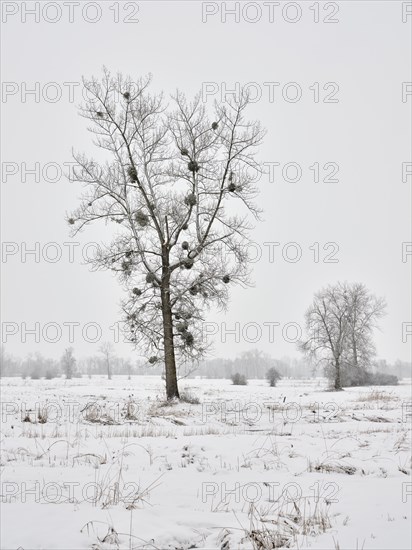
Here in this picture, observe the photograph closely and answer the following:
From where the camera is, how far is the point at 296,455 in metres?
5.36

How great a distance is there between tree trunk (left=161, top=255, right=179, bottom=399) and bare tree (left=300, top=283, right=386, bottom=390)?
2145 cm

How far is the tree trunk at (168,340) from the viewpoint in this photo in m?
13.6

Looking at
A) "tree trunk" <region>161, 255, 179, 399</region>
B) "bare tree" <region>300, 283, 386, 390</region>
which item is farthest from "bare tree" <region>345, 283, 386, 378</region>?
"tree trunk" <region>161, 255, 179, 399</region>

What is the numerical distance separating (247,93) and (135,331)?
9.16m

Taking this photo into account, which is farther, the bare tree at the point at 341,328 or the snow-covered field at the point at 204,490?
the bare tree at the point at 341,328

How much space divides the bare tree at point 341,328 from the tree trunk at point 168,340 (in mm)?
21454

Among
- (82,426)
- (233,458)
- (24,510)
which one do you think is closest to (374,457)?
(233,458)

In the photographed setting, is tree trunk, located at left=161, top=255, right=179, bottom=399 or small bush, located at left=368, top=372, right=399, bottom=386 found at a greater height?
tree trunk, located at left=161, top=255, right=179, bottom=399

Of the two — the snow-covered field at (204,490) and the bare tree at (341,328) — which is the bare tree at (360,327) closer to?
the bare tree at (341,328)

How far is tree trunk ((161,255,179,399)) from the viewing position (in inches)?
536

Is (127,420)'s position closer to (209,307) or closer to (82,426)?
(82,426)

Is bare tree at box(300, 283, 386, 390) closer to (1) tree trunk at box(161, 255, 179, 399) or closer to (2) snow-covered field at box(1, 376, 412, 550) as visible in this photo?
(1) tree trunk at box(161, 255, 179, 399)

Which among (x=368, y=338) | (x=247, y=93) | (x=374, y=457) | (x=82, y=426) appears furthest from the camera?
(x=368, y=338)

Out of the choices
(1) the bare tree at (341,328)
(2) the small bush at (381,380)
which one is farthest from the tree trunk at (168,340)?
(2) the small bush at (381,380)
